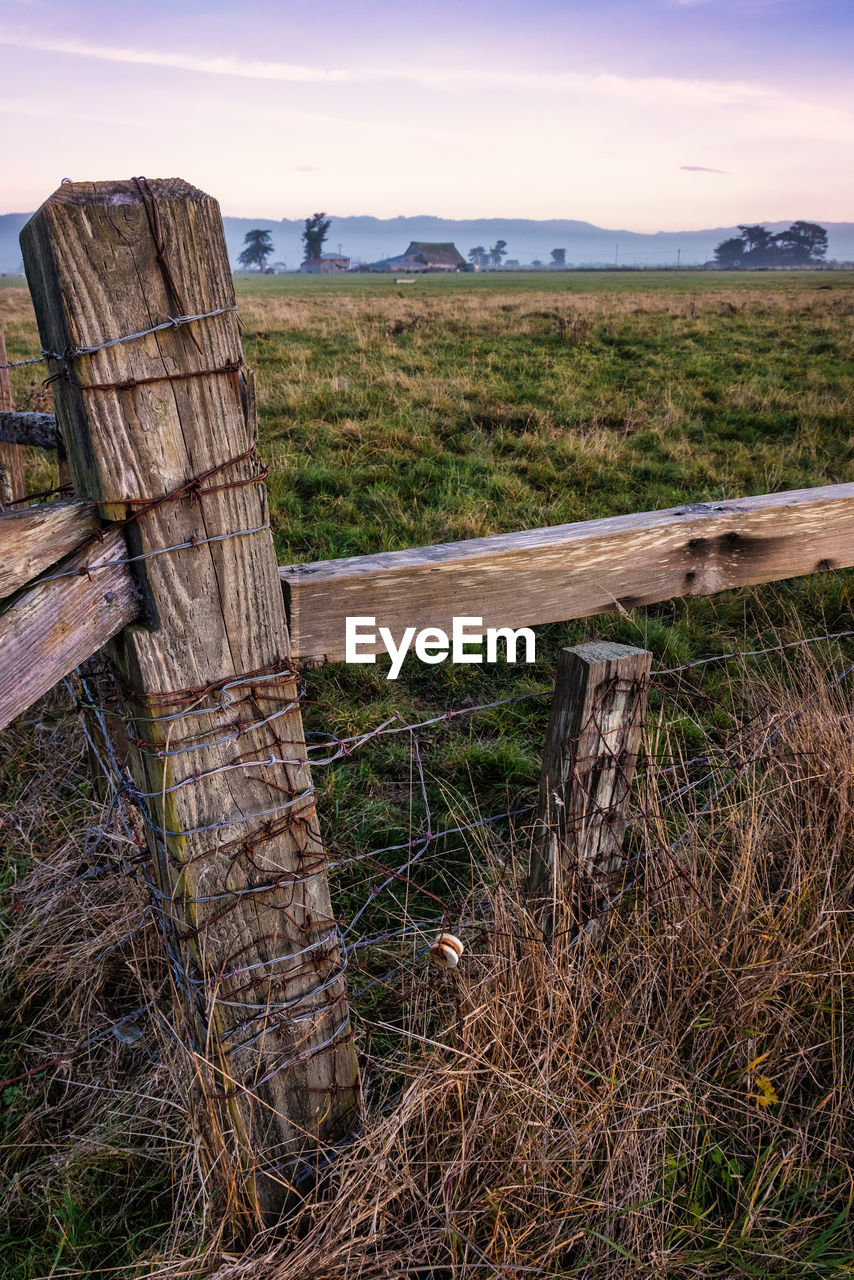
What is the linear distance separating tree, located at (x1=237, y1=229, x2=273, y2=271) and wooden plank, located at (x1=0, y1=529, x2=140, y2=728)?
513 feet

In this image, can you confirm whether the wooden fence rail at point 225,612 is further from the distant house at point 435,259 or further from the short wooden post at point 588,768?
Result: the distant house at point 435,259

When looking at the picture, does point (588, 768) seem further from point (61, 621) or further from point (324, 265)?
point (324, 265)

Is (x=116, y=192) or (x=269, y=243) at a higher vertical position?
(x=269, y=243)

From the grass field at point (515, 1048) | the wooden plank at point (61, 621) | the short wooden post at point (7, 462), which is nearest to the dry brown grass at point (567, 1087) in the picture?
the grass field at point (515, 1048)

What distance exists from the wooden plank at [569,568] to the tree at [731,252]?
18040cm

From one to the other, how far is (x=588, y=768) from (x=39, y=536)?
129cm

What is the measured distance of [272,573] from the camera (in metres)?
1.44

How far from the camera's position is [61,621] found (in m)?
1.23

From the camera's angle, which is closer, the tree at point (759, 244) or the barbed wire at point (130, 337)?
the barbed wire at point (130, 337)

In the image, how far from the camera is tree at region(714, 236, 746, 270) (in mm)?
156250

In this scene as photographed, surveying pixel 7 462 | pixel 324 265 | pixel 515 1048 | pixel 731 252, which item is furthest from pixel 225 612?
pixel 731 252

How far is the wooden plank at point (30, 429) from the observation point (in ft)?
9.11

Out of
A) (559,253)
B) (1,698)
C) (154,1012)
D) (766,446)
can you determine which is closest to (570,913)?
(154,1012)

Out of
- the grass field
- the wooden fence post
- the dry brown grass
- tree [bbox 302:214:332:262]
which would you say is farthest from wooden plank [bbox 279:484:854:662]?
tree [bbox 302:214:332:262]
